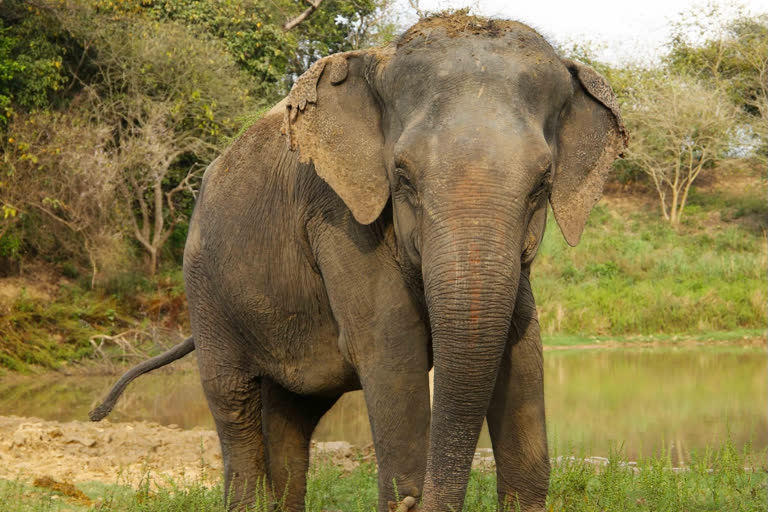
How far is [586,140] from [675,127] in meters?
29.9

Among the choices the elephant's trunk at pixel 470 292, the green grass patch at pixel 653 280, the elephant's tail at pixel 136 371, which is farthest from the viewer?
the green grass patch at pixel 653 280

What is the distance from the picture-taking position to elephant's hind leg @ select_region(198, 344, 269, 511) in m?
6.07

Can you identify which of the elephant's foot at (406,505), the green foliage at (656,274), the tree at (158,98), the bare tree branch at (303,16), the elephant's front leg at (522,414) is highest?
the bare tree branch at (303,16)

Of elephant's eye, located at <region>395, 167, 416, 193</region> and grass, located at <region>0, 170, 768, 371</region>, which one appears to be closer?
elephant's eye, located at <region>395, 167, 416, 193</region>

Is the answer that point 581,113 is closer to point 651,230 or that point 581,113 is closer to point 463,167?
point 463,167

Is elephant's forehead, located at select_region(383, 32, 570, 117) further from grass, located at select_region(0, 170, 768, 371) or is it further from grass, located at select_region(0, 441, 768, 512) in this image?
grass, located at select_region(0, 170, 768, 371)

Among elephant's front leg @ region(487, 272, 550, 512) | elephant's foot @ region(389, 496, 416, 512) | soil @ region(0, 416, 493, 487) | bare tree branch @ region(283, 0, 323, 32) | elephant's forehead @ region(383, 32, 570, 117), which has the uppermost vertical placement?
bare tree branch @ region(283, 0, 323, 32)

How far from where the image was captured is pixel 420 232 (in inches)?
158

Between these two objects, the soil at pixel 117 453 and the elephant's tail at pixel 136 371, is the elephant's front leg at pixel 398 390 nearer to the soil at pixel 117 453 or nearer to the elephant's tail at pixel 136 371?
the elephant's tail at pixel 136 371

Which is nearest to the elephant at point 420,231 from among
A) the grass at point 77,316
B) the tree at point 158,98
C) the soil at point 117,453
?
the soil at point 117,453

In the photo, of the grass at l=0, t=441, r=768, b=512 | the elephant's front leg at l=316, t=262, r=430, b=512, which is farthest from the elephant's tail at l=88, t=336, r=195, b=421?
the elephant's front leg at l=316, t=262, r=430, b=512

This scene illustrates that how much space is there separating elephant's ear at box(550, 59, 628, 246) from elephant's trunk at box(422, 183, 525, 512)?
0.68 m

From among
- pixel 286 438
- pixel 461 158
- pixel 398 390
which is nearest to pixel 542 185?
pixel 461 158

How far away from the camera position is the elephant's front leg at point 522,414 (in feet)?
15.0
